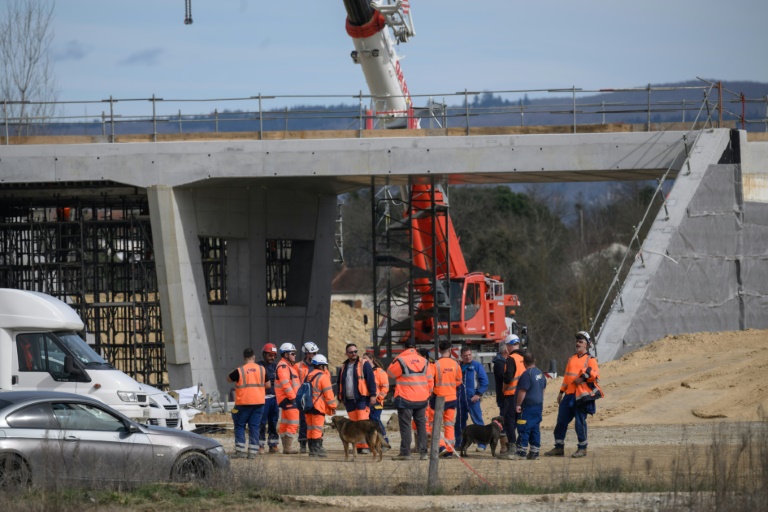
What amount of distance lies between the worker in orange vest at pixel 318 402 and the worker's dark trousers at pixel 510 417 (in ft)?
8.82

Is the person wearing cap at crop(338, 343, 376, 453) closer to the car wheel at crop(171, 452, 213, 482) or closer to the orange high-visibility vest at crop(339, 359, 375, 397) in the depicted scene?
the orange high-visibility vest at crop(339, 359, 375, 397)

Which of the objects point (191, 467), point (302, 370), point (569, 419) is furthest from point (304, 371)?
point (191, 467)

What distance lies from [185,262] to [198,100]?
4.12 meters

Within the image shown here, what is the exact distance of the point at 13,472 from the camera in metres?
12.6

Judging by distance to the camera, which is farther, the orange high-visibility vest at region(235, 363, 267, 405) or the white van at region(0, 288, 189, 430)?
the orange high-visibility vest at region(235, 363, 267, 405)

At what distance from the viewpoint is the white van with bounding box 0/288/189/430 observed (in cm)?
1870

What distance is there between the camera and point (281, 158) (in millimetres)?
31062

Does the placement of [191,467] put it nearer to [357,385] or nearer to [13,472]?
[13,472]

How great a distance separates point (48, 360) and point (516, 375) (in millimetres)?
7170

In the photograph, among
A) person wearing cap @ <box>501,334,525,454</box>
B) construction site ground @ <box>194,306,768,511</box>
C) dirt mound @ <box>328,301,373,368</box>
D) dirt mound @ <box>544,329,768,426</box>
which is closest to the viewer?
construction site ground @ <box>194,306,768,511</box>

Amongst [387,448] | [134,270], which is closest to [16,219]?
[134,270]

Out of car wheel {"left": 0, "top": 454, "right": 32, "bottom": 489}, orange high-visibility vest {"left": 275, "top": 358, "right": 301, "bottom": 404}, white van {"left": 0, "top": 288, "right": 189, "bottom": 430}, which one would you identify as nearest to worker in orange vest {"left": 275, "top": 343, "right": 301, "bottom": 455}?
orange high-visibility vest {"left": 275, "top": 358, "right": 301, "bottom": 404}

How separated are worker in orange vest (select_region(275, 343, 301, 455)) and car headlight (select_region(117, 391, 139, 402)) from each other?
2.24 m

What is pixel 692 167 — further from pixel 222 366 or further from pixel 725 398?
pixel 222 366
